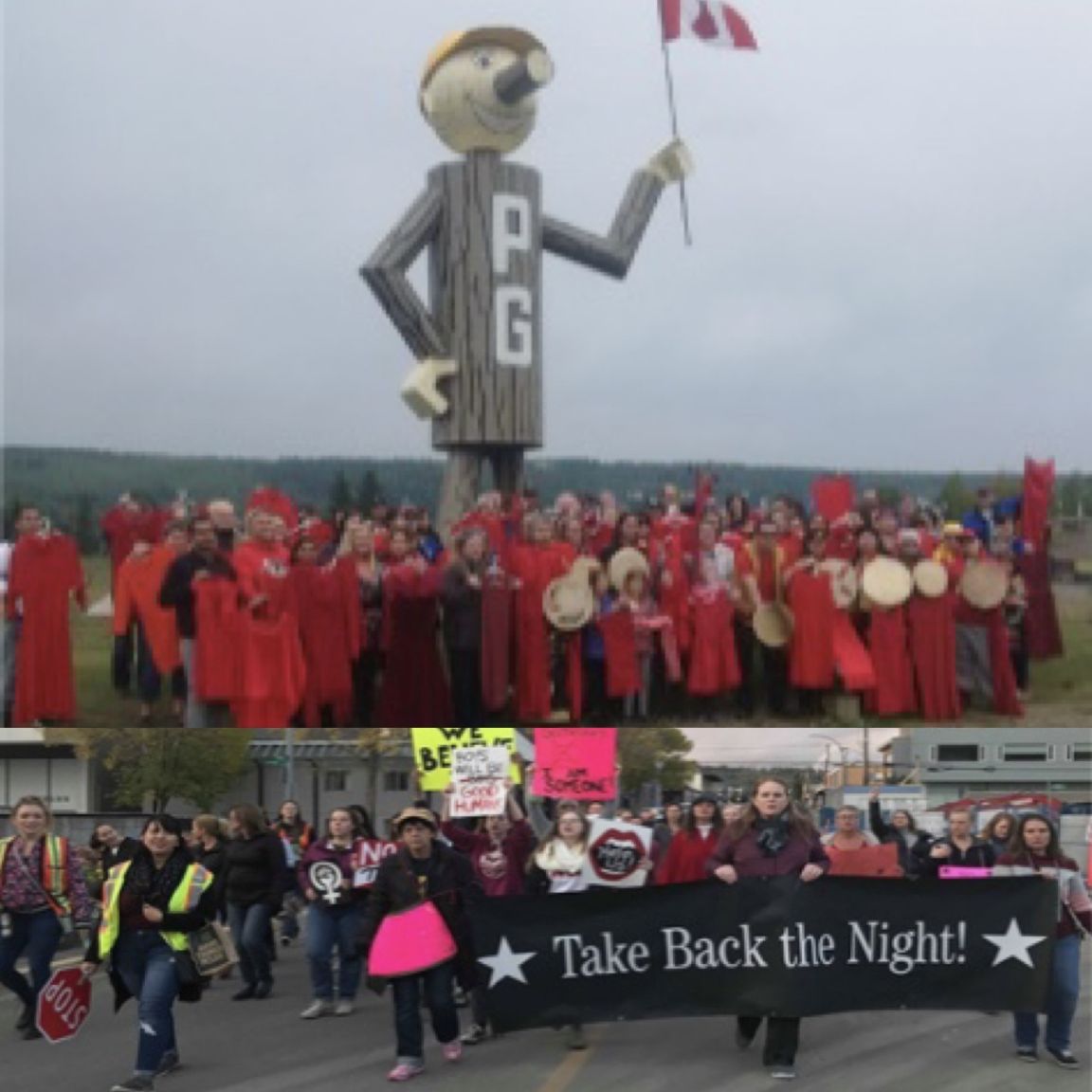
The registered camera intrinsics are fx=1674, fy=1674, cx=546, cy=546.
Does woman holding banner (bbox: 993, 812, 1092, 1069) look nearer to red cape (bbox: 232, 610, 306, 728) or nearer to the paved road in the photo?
the paved road

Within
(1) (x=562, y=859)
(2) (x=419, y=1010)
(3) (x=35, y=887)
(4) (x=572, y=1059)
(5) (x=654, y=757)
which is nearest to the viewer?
(2) (x=419, y=1010)

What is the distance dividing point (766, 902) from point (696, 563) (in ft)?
9.36

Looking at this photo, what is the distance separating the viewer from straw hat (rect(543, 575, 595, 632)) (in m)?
9.52

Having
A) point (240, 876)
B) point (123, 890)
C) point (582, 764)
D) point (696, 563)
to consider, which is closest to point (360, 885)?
point (240, 876)

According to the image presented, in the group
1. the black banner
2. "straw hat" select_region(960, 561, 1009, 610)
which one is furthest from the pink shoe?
"straw hat" select_region(960, 561, 1009, 610)

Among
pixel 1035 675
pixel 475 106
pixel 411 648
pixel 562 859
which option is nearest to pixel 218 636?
pixel 411 648

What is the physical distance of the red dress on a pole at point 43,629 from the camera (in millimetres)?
8781

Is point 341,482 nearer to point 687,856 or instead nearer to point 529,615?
point 529,615

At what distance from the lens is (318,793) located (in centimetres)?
2953

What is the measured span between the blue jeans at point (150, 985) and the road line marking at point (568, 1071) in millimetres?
1532

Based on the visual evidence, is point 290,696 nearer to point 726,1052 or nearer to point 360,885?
point 360,885

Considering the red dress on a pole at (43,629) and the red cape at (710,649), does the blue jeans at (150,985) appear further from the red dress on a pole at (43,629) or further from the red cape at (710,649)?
the red cape at (710,649)

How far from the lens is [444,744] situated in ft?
36.4

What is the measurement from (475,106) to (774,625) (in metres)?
3.69
